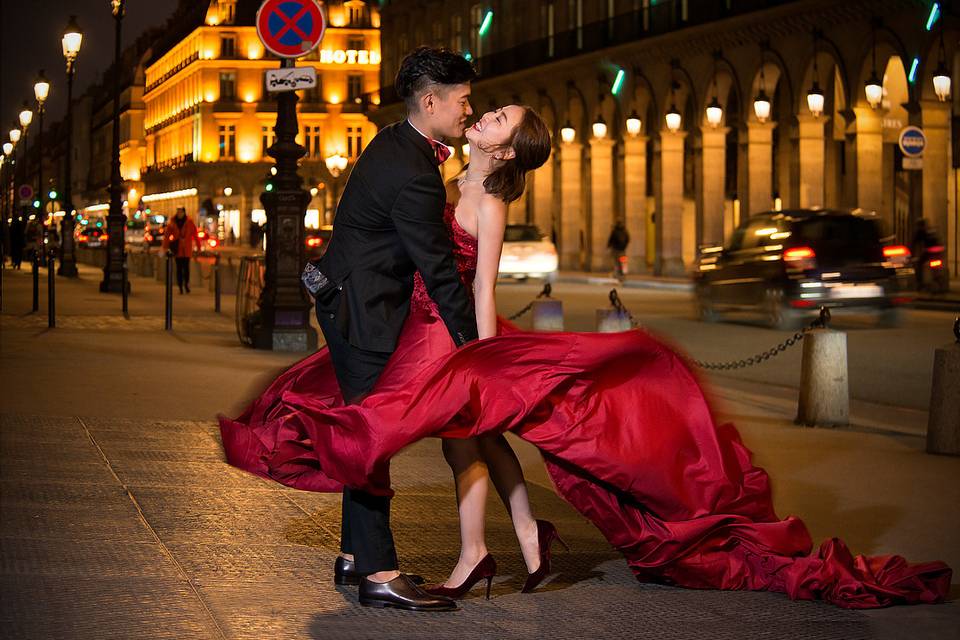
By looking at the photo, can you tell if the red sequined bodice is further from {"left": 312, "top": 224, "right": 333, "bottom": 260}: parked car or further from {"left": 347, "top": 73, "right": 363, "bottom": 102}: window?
{"left": 347, "top": 73, "right": 363, "bottom": 102}: window

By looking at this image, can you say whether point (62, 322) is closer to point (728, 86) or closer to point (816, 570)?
point (816, 570)

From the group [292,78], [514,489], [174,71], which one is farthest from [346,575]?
[174,71]

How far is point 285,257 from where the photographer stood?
17891 millimetres

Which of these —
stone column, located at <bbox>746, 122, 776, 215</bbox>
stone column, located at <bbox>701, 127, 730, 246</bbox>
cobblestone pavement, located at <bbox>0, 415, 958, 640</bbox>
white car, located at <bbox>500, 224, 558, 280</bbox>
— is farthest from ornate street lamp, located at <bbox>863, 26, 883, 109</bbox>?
cobblestone pavement, located at <bbox>0, 415, 958, 640</bbox>

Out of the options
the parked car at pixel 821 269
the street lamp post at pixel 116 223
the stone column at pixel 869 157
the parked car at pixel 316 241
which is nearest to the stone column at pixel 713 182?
the stone column at pixel 869 157

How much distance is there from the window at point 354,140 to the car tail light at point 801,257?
10738cm

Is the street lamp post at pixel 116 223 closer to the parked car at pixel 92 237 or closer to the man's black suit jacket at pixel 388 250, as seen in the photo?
the man's black suit jacket at pixel 388 250

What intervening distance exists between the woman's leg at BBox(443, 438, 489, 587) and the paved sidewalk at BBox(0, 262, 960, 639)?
0.15 meters

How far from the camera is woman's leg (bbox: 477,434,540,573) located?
6211 millimetres

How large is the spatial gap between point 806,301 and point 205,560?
1860cm

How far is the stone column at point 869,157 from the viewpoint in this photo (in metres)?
39.4

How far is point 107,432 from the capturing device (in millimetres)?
10320

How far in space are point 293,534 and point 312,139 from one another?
408 ft

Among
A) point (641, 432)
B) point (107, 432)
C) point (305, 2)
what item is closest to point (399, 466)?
point (107, 432)
